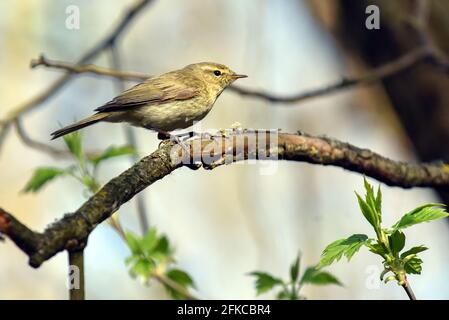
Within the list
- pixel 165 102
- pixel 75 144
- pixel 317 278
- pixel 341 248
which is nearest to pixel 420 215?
pixel 341 248

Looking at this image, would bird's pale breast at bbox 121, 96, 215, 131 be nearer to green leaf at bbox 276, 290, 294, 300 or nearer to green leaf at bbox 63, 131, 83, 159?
green leaf at bbox 63, 131, 83, 159

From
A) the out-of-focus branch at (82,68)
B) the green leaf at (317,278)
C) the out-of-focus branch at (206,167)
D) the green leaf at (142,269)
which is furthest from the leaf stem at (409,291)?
the out-of-focus branch at (82,68)

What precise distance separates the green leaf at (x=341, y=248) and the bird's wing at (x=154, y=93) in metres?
2.84

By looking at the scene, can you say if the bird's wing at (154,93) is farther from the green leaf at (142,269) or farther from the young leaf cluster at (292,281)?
the young leaf cluster at (292,281)

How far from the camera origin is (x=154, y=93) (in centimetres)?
555

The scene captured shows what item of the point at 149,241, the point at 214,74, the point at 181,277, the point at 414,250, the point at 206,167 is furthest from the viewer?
the point at 214,74

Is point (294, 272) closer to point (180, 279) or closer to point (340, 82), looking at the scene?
point (180, 279)

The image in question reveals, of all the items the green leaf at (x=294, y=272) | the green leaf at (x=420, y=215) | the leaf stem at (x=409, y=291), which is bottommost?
the leaf stem at (x=409, y=291)

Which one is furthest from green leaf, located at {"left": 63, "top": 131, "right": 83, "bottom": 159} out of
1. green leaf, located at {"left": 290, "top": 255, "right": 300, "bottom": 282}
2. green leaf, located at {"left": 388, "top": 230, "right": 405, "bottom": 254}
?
green leaf, located at {"left": 388, "top": 230, "right": 405, "bottom": 254}

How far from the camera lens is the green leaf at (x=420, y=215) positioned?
2.50 metres

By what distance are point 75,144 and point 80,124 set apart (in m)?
0.79

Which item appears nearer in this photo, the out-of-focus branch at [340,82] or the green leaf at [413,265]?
the green leaf at [413,265]

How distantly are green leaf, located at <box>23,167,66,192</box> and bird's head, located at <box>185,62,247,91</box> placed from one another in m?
2.43

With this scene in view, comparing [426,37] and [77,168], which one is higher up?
[426,37]
